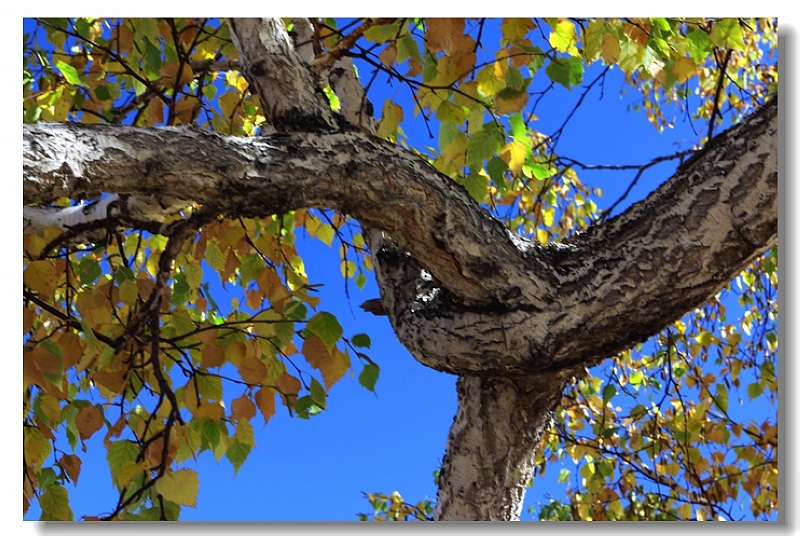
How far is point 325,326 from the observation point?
44.7 inches

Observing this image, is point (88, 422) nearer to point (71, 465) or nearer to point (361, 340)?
point (71, 465)

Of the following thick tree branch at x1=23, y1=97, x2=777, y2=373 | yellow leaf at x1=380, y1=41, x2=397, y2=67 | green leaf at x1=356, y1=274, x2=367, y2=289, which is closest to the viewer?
thick tree branch at x1=23, y1=97, x2=777, y2=373

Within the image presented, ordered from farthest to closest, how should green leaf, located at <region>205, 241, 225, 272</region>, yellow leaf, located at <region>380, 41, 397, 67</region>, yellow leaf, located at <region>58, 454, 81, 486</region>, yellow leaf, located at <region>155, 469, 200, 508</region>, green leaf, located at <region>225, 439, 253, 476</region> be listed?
1. green leaf, located at <region>205, 241, 225, 272</region>
2. yellow leaf, located at <region>380, 41, 397, 67</region>
3. yellow leaf, located at <region>58, 454, 81, 486</region>
4. green leaf, located at <region>225, 439, 253, 476</region>
5. yellow leaf, located at <region>155, 469, 200, 508</region>

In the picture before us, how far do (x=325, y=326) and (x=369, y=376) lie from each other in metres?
0.11

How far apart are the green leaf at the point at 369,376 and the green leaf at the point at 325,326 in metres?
0.07

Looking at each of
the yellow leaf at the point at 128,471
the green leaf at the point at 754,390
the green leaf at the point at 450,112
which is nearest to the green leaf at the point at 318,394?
the yellow leaf at the point at 128,471

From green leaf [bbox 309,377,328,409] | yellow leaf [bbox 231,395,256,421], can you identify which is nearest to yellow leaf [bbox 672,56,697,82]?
green leaf [bbox 309,377,328,409]

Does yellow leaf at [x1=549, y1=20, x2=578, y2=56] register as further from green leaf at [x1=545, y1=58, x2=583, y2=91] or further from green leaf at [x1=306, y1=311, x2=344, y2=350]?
green leaf at [x1=306, y1=311, x2=344, y2=350]

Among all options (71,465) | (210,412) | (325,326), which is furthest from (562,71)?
(71,465)

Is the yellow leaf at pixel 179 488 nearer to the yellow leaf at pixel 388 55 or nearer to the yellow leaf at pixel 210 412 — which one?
the yellow leaf at pixel 210 412

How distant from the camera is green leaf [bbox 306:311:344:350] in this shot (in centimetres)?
113

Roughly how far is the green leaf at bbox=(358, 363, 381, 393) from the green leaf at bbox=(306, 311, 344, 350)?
0.07m

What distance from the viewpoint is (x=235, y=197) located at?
0.95 meters
